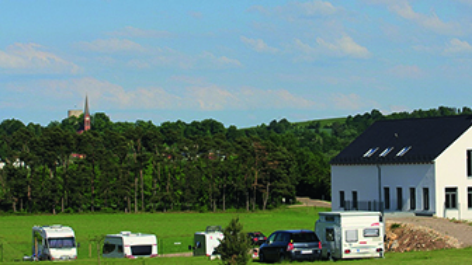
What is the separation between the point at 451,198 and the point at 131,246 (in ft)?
94.3

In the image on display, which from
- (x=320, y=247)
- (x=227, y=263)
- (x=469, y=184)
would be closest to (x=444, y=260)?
(x=320, y=247)

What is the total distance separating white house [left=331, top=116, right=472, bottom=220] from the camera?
5838cm

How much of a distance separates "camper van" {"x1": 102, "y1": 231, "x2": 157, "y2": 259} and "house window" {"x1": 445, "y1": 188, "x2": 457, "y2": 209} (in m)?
26.8

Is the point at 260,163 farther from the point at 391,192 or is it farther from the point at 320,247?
the point at 320,247

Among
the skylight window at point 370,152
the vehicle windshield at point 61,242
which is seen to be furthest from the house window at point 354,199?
the vehicle windshield at point 61,242

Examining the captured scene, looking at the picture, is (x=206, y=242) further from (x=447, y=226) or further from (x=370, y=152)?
(x=370, y=152)

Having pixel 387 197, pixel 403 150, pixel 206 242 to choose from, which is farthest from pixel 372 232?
pixel 387 197

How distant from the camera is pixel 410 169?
60.7 metres

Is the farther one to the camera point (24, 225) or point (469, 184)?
point (24, 225)

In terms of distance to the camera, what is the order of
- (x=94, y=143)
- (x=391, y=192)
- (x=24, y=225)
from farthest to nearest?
(x=94, y=143) → (x=24, y=225) → (x=391, y=192)

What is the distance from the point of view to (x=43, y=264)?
37531mm

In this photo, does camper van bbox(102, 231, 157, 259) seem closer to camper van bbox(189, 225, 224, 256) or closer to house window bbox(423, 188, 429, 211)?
camper van bbox(189, 225, 224, 256)

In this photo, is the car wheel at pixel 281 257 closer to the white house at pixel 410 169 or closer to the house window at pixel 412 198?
the white house at pixel 410 169

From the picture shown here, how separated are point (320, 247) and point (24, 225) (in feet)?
204
